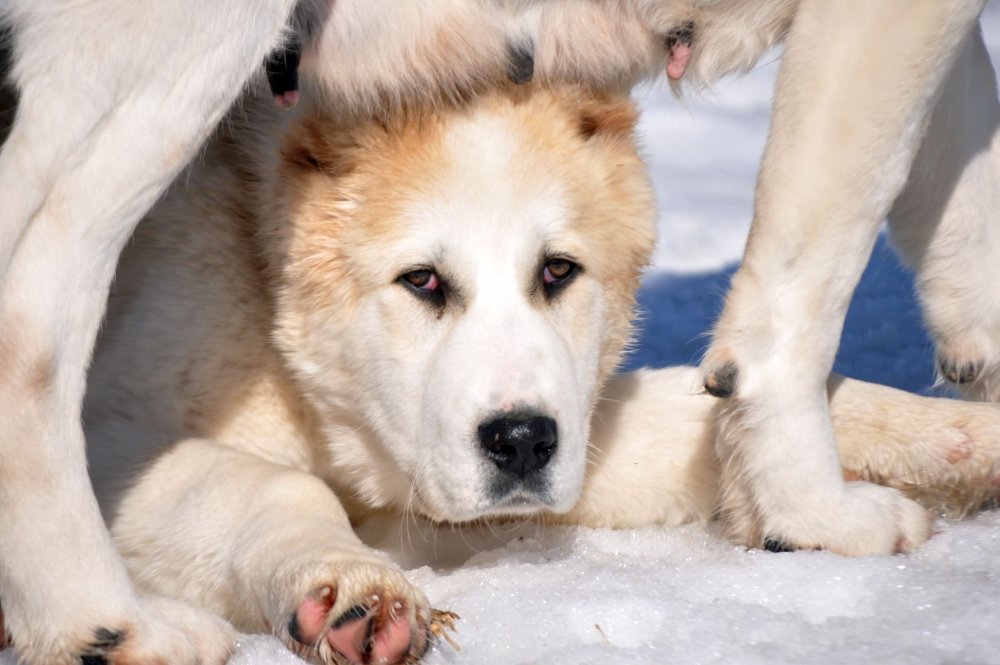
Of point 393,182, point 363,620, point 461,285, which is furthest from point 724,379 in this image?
point 363,620

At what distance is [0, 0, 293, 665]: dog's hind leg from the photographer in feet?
7.66

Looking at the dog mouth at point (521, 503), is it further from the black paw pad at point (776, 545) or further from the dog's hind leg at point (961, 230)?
the dog's hind leg at point (961, 230)

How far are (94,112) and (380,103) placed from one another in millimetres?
679

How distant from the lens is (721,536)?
309 cm

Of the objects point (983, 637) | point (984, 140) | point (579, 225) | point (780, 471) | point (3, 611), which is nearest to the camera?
point (983, 637)

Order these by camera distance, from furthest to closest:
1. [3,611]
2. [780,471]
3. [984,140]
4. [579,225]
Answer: [984,140], [579,225], [780,471], [3,611]

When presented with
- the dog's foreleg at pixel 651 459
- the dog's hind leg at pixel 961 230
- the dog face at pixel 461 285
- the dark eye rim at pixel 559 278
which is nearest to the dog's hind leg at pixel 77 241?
the dog face at pixel 461 285

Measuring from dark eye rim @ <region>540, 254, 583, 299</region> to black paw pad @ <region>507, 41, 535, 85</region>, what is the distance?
39 centimetres

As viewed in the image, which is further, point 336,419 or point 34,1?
point 336,419

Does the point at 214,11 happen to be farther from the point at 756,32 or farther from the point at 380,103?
the point at 756,32

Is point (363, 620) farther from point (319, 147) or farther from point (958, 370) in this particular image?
point (958, 370)

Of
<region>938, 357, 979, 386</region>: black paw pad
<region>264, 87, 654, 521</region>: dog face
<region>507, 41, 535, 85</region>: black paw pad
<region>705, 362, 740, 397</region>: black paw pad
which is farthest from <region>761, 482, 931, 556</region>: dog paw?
<region>507, 41, 535, 85</region>: black paw pad

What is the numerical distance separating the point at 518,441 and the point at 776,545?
0.56 meters

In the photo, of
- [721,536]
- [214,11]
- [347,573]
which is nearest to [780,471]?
[721,536]
